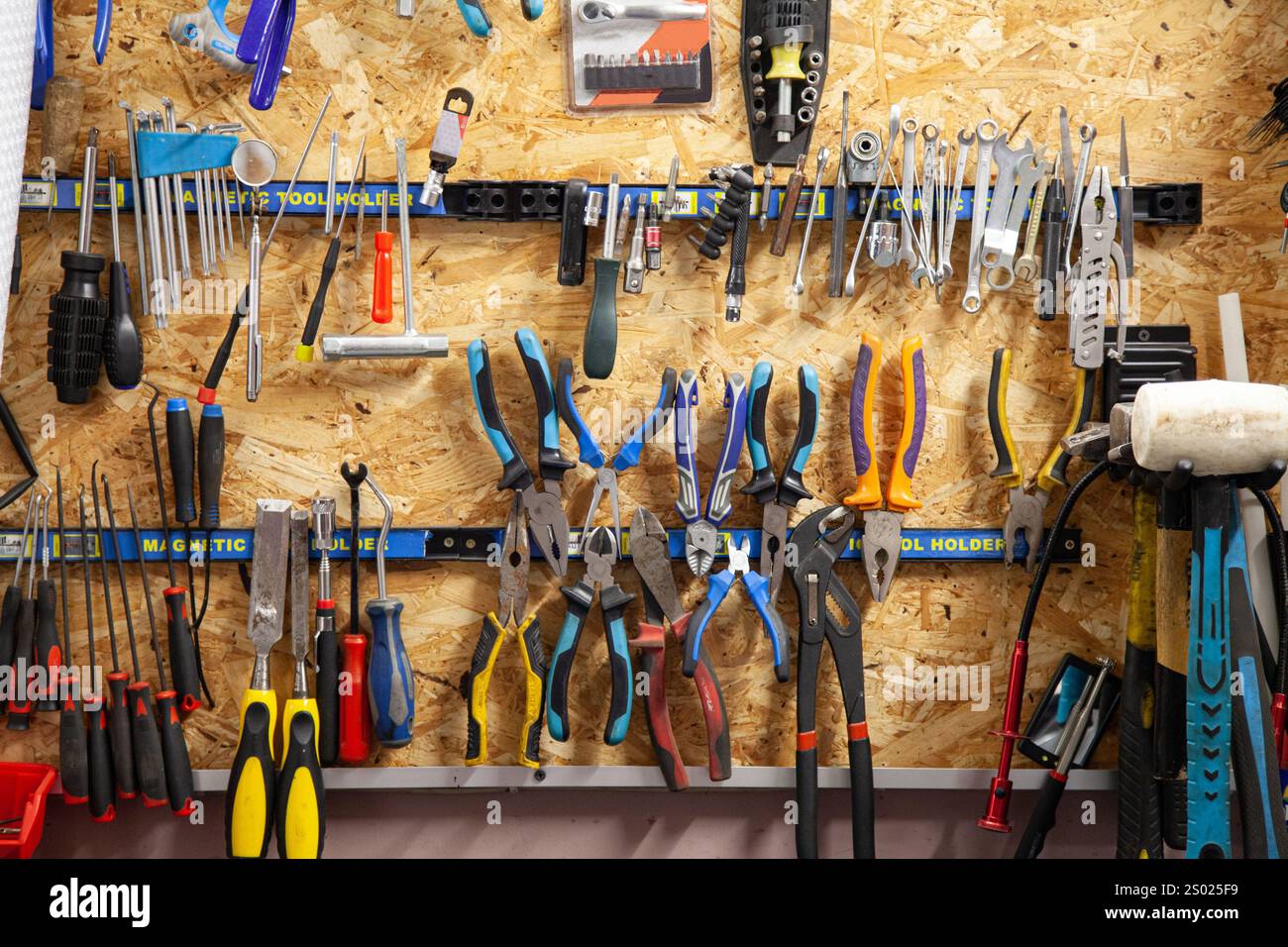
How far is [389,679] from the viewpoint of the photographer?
1.99m

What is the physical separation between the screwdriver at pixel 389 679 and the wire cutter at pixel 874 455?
0.96 m

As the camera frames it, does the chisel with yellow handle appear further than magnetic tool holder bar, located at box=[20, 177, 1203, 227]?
No

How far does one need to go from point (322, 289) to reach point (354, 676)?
0.79 m

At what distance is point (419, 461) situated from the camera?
2.10m

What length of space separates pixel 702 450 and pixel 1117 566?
36.6 inches

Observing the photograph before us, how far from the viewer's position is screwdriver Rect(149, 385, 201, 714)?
2.02 meters

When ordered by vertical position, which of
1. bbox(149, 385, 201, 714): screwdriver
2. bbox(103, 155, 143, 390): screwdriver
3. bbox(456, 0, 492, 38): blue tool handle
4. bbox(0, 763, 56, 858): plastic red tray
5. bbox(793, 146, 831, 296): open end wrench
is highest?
bbox(456, 0, 492, 38): blue tool handle

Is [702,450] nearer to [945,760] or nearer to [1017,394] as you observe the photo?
[1017,394]

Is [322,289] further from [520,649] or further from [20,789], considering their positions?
[20,789]

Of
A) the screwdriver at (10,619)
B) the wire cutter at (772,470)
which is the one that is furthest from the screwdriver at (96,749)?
the wire cutter at (772,470)

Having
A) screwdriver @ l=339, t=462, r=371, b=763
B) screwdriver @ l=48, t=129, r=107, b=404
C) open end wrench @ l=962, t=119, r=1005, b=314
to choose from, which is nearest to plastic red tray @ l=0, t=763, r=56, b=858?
screwdriver @ l=339, t=462, r=371, b=763

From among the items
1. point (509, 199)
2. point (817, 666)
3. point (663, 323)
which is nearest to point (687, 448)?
point (663, 323)

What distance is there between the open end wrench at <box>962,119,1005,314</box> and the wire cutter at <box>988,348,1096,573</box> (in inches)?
6.7

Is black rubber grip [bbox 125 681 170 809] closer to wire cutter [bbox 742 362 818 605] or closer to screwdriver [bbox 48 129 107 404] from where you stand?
screwdriver [bbox 48 129 107 404]
